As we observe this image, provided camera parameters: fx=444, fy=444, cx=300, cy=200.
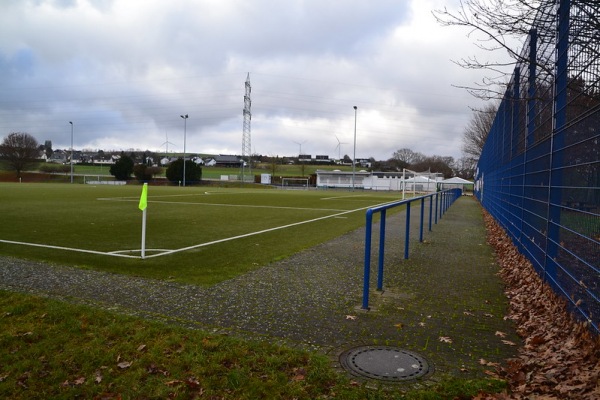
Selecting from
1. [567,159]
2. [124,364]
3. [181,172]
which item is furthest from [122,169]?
[567,159]

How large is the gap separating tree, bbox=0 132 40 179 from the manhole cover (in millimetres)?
89146

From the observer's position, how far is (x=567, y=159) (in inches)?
198

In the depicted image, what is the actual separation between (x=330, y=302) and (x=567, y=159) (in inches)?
125

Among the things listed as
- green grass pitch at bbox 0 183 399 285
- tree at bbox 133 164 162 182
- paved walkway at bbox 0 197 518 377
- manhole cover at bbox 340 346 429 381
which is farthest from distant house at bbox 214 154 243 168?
manhole cover at bbox 340 346 429 381

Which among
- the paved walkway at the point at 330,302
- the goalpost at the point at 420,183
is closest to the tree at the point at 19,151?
the goalpost at the point at 420,183

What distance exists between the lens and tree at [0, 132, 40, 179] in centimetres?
→ 7944

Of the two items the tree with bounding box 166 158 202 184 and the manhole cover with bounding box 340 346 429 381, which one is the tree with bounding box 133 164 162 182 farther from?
the manhole cover with bounding box 340 346 429 381

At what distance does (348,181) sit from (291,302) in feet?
273

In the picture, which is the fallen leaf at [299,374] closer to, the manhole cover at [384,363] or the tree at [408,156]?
the manhole cover at [384,363]

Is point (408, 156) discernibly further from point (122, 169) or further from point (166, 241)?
point (166, 241)

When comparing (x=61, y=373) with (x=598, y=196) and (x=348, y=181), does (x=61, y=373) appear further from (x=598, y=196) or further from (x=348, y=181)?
(x=348, y=181)

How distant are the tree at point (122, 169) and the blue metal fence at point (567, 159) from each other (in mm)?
81537

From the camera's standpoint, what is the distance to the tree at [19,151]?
79.4m

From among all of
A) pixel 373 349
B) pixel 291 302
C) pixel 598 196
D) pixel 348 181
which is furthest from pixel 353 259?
pixel 348 181
